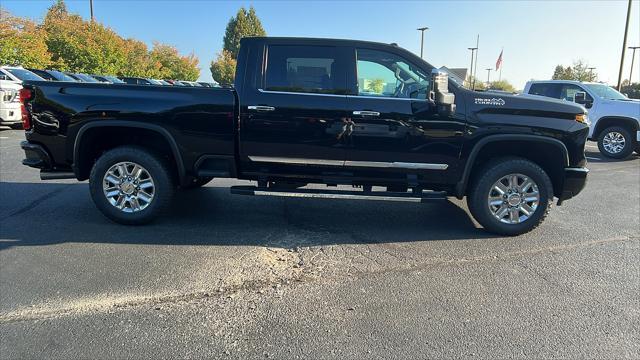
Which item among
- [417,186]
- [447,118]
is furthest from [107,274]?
[447,118]

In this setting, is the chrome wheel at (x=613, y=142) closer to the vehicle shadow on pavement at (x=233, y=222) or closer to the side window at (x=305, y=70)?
the vehicle shadow on pavement at (x=233, y=222)

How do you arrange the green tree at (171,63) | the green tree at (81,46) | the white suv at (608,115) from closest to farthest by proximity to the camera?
the white suv at (608,115), the green tree at (81,46), the green tree at (171,63)

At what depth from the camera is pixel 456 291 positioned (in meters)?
3.62

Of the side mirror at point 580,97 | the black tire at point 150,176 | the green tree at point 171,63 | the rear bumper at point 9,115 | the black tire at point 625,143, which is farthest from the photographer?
the green tree at point 171,63

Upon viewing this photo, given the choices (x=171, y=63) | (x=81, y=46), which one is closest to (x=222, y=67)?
(x=171, y=63)

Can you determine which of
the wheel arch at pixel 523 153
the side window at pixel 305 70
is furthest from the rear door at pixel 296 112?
the wheel arch at pixel 523 153

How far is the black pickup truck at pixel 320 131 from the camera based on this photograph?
15.6 feet

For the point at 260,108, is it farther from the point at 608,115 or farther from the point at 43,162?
the point at 608,115

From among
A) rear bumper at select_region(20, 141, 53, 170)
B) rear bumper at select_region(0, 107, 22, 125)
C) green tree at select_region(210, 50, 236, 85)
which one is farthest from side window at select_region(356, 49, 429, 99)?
green tree at select_region(210, 50, 236, 85)

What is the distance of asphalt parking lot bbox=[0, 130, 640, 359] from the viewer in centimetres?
286

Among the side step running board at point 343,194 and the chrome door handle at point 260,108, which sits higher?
the chrome door handle at point 260,108

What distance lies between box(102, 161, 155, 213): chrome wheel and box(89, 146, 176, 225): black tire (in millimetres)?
33

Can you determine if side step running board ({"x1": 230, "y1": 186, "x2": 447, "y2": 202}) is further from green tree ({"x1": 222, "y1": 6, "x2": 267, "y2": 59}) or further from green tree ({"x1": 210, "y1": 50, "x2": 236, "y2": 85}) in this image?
green tree ({"x1": 222, "y1": 6, "x2": 267, "y2": 59})

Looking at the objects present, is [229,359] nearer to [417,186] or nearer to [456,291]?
[456,291]
